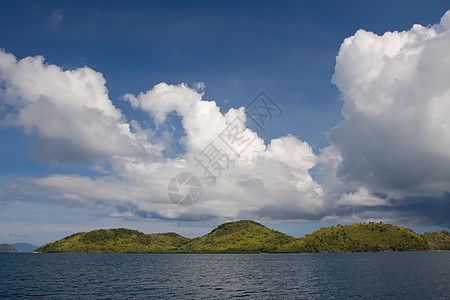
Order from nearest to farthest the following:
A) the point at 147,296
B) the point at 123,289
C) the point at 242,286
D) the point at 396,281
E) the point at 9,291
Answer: the point at 147,296, the point at 9,291, the point at 123,289, the point at 242,286, the point at 396,281

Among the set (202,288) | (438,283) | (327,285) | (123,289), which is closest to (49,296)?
(123,289)

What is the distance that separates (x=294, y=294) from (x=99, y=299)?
198 feet

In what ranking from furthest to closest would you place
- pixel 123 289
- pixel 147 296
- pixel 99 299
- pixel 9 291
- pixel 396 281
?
pixel 396 281
pixel 123 289
pixel 9 291
pixel 147 296
pixel 99 299

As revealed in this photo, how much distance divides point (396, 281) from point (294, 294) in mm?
56086

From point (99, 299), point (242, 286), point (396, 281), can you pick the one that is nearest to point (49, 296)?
point (99, 299)

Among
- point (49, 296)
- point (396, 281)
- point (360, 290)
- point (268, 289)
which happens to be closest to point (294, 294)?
point (268, 289)

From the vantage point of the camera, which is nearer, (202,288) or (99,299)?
(99,299)

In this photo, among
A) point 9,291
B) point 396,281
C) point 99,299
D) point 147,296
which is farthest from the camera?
point 396,281

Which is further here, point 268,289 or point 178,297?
point 268,289

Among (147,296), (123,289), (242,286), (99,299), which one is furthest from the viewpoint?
(242,286)

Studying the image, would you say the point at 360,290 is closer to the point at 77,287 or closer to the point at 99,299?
the point at 99,299

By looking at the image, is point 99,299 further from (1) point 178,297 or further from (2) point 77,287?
A: (2) point 77,287

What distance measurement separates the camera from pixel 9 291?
10625 cm

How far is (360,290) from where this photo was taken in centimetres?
10944
